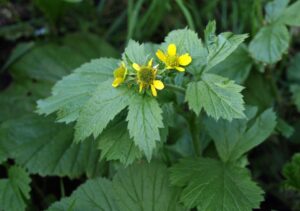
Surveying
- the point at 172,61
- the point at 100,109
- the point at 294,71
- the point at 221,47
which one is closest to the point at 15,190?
the point at 100,109

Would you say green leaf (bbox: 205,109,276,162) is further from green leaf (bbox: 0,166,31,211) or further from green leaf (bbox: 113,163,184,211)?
green leaf (bbox: 0,166,31,211)

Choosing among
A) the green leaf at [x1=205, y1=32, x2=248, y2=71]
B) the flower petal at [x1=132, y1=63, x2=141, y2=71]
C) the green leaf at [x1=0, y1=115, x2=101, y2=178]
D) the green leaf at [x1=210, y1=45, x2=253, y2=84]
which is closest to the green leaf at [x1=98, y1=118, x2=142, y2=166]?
the flower petal at [x1=132, y1=63, x2=141, y2=71]

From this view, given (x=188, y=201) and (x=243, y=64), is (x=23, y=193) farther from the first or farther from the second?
(x=243, y=64)

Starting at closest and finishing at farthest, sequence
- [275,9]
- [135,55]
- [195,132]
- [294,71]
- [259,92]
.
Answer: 1. [135,55]
2. [195,132]
3. [275,9]
4. [259,92]
5. [294,71]

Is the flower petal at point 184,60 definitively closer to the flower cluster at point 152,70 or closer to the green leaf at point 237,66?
the flower cluster at point 152,70

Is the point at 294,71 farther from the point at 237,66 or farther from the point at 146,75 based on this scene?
the point at 146,75

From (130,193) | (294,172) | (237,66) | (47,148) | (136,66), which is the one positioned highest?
(136,66)

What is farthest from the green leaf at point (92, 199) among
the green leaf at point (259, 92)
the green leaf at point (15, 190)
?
the green leaf at point (259, 92)
